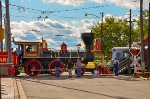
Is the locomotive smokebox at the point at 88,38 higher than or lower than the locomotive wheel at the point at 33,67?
higher

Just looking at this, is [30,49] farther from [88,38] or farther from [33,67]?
[88,38]

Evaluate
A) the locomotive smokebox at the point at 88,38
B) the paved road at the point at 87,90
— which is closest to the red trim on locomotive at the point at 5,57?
the locomotive smokebox at the point at 88,38

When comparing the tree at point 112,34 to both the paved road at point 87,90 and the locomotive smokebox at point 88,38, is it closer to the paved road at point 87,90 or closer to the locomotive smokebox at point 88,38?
the locomotive smokebox at point 88,38

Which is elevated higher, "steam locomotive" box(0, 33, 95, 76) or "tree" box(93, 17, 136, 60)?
"tree" box(93, 17, 136, 60)

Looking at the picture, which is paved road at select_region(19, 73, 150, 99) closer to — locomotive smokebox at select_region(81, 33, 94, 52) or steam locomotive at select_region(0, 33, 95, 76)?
steam locomotive at select_region(0, 33, 95, 76)

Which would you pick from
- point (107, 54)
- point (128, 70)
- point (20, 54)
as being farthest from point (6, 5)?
point (107, 54)

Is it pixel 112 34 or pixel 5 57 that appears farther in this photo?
pixel 112 34

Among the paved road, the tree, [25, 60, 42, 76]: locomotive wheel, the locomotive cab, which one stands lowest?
the paved road

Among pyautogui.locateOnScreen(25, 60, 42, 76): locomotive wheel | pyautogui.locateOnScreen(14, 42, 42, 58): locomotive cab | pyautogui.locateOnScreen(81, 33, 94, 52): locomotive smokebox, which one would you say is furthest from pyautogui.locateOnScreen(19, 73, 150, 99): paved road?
pyautogui.locateOnScreen(81, 33, 94, 52): locomotive smokebox

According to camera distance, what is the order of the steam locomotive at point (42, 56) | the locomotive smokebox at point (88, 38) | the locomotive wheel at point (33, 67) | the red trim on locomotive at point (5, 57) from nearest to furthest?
the red trim on locomotive at point (5, 57)
the locomotive wheel at point (33, 67)
the steam locomotive at point (42, 56)
the locomotive smokebox at point (88, 38)

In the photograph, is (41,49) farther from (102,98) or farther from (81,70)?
(102,98)

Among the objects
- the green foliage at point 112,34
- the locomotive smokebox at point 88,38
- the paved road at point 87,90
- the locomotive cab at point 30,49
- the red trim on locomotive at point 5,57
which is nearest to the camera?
the paved road at point 87,90

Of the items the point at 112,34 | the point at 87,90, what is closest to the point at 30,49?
the point at 87,90

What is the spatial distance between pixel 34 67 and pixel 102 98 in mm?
19581
